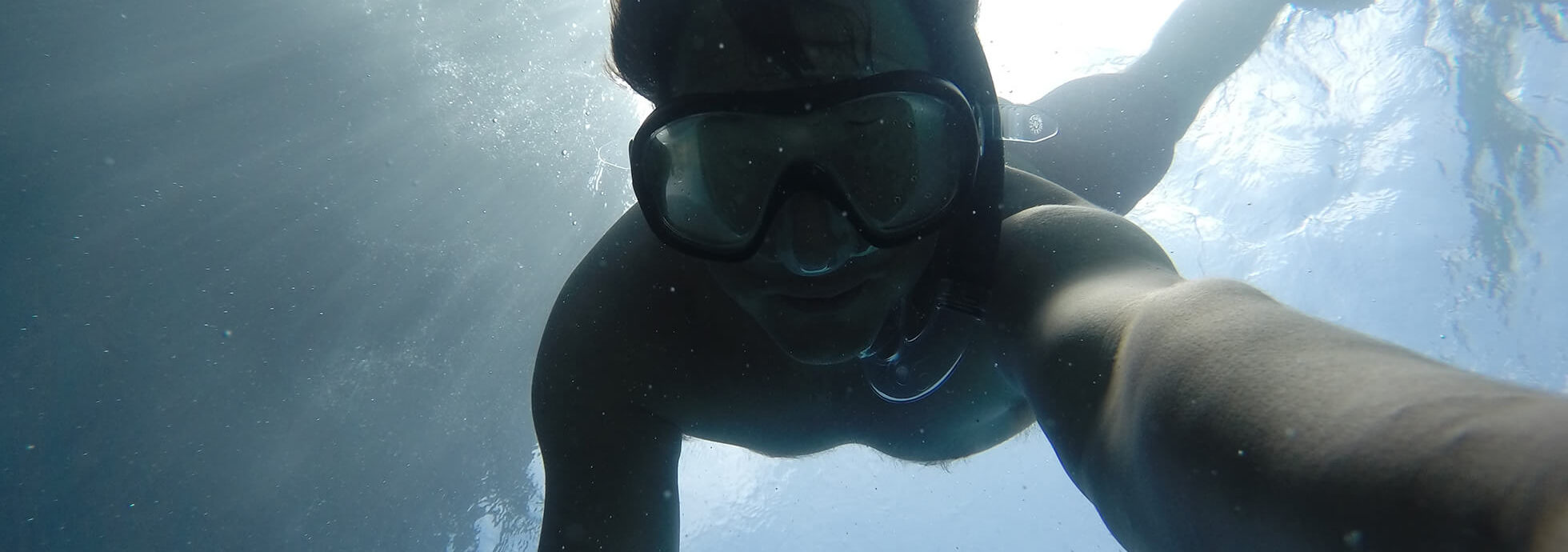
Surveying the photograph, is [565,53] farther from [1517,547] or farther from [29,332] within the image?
[1517,547]

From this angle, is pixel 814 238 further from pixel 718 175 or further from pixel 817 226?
pixel 718 175

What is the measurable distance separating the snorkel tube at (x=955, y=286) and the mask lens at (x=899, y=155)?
102 millimetres

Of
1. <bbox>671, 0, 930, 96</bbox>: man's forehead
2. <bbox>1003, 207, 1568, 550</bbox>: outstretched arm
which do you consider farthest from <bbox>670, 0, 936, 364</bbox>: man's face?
<bbox>1003, 207, 1568, 550</bbox>: outstretched arm

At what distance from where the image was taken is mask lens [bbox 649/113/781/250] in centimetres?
207

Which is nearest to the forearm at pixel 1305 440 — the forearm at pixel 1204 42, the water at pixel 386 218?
the forearm at pixel 1204 42

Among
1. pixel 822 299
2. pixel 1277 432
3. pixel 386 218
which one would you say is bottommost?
pixel 386 218

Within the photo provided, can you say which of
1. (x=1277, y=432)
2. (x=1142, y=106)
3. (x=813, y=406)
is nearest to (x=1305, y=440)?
(x=1277, y=432)

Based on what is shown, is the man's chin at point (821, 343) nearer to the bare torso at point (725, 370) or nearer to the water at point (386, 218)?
the bare torso at point (725, 370)

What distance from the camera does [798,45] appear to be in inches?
77.0

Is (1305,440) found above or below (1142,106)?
above

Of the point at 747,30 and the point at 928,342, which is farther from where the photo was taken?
the point at 928,342

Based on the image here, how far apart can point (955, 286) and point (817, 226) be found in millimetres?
547

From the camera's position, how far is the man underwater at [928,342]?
78 cm

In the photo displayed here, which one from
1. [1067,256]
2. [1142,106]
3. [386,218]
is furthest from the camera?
[386,218]
